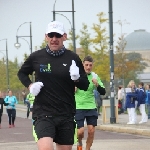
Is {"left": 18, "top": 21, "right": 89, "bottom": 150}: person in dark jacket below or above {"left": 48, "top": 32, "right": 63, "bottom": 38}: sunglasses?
below

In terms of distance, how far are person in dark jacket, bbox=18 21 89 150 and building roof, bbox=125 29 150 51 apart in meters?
147

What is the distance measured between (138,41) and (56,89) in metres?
153

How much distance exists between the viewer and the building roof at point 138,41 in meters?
157

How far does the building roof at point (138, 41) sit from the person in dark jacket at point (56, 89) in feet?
484

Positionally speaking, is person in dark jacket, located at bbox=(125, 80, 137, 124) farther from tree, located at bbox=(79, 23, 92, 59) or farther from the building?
the building

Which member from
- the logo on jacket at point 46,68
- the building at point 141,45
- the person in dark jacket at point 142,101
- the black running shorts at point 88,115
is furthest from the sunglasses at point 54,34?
the building at point 141,45

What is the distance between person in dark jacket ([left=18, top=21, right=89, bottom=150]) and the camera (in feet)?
24.2

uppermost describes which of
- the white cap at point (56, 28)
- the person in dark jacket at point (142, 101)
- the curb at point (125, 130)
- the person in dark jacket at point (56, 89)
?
the white cap at point (56, 28)

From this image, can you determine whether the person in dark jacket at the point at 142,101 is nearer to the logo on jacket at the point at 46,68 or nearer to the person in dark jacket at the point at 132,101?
the person in dark jacket at the point at 132,101

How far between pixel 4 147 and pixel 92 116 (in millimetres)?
4571

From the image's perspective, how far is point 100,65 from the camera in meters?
49.2

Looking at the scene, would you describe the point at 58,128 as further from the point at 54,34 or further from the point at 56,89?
the point at 54,34

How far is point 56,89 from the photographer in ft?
24.4

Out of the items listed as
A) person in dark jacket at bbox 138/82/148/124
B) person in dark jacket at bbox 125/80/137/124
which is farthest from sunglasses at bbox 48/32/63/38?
person in dark jacket at bbox 138/82/148/124
